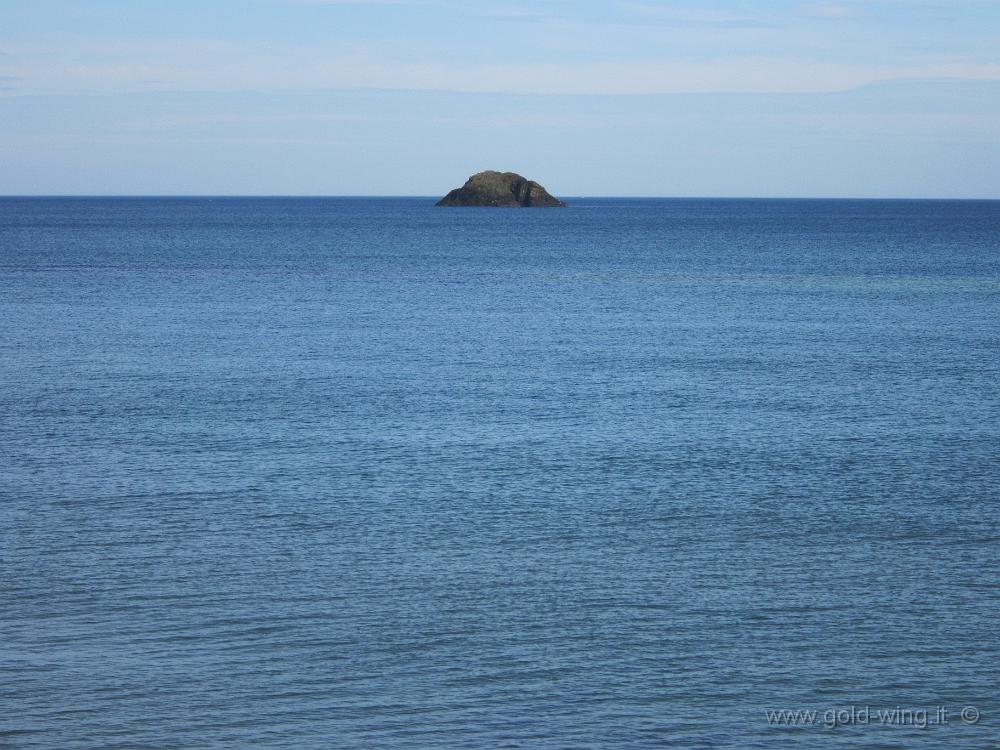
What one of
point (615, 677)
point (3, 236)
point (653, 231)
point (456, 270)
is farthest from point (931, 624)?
point (653, 231)

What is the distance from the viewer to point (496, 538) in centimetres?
2739

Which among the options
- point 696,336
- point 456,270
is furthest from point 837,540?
point 456,270

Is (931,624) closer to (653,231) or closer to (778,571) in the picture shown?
(778,571)

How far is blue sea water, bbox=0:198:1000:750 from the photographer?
19141 millimetres

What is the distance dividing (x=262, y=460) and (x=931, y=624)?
1866 centimetres

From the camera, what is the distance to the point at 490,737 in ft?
59.1

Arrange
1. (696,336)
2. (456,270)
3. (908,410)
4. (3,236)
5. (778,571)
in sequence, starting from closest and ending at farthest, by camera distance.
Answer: (778,571) < (908,410) < (696,336) < (456,270) < (3,236)

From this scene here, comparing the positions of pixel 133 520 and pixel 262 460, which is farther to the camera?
pixel 262 460

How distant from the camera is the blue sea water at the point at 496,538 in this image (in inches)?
754

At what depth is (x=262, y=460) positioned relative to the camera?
34.6 m

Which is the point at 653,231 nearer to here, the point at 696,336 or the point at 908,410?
the point at 696,336

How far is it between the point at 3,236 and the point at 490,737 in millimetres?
165556

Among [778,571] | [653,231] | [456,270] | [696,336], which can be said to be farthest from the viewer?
[653,231]

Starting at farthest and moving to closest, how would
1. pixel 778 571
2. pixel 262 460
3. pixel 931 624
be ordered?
pixel 262 460
pixel 778 571
pixel 931 624
